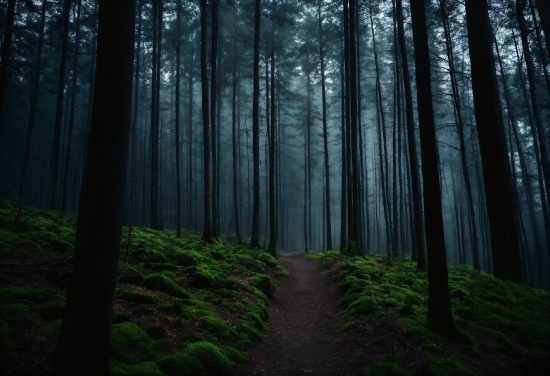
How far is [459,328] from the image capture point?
5.57 metres

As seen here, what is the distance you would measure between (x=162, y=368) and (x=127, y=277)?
331cm

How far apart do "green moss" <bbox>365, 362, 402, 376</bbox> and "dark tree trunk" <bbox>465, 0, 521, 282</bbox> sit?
7.22 meters

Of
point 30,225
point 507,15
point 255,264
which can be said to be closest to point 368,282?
point 255,264

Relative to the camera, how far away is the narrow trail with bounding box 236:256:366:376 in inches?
195

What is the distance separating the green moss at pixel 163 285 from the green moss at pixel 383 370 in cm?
413

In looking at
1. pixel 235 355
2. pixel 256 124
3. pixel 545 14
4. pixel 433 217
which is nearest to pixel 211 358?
pixel 235 355

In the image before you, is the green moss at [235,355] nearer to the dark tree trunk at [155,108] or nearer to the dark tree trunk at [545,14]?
the dark tree trunk at [545,14]

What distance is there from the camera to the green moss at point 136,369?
3.39m

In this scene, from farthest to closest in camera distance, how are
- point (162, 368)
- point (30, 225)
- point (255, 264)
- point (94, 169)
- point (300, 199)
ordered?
point (300, 199) → point (255, 264) → point (30, 225) → point (162, 368) → point (94, 169)

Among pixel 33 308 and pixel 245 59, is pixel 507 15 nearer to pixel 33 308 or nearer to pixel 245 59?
pixel 245 59

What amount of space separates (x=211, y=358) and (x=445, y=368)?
3.46 meters

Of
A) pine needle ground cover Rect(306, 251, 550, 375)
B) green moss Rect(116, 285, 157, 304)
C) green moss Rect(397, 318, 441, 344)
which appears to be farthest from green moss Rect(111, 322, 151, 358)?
green moss Rect(397, 318, 441, 344)

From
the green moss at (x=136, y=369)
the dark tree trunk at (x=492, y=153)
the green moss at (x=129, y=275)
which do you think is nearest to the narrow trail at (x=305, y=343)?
the green moss at (x=136, y=369)

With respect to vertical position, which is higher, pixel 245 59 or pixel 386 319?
pixel 245 59
